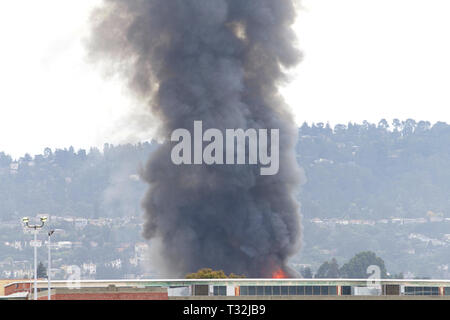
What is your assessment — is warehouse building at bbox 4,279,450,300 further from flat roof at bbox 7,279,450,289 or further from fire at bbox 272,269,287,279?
fire at bbox 272,269,287,279

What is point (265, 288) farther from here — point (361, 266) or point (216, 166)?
point (361, 266)

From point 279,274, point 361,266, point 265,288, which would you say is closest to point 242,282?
point 265,288

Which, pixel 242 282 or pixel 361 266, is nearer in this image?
pixel 242 282

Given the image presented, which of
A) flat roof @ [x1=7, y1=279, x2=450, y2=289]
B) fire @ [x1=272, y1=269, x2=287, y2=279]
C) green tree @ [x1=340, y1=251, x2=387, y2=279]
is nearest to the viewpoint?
flat roof @ [x1=7, y1=279, x2=450, y2=289]

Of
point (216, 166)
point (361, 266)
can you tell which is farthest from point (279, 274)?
point (361, 266)

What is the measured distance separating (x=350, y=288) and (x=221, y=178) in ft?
135

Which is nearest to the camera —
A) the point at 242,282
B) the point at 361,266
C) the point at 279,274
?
the point at 242,282

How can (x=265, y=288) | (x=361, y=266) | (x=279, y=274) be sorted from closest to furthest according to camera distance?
(x=265, y=288)
(x=279, y=274)
(x=361, y=266)

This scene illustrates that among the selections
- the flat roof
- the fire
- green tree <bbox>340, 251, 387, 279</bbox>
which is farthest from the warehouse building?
green tree <bbox>340, 251, 387, 279</bbox>

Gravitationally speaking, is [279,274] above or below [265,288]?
above

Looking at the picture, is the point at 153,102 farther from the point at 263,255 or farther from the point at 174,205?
the point at 263,255

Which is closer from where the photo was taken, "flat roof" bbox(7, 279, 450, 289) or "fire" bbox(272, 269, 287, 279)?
"flat roof" bbox(7, 279, 450, 289)

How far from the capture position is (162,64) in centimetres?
10756

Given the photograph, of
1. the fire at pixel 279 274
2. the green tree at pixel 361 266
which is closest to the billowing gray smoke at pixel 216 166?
the fire at pixel 279 274
